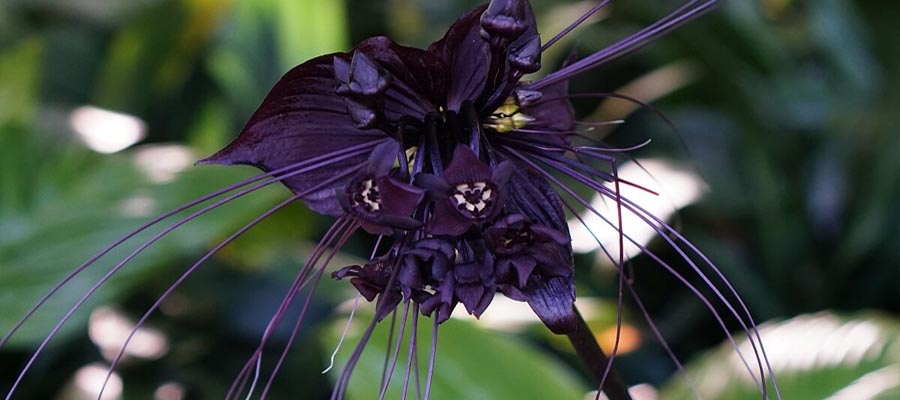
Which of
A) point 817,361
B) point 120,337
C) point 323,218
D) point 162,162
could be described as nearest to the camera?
point 817,361

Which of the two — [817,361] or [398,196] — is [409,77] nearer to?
[398,196]

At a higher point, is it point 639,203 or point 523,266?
point 639,203

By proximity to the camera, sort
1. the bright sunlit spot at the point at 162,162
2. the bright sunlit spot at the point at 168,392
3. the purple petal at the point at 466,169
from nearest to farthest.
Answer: the purple petal at the point at 466,169 < the bright sunlit spot at the point at 162,162 < the bright sunlit spot at the point at 168,392

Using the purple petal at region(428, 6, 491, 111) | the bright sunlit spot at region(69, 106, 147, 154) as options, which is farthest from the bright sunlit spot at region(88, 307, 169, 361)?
the purple petal at region(428, 6, 491, 111)

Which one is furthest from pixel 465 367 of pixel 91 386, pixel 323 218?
pixel 323 218

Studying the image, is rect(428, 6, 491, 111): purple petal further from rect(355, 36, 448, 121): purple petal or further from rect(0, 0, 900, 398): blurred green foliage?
rect(0, 0, 900, 398): blurred green foliage

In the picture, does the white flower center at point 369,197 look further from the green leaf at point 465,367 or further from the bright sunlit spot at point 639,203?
the bright sunlit spot at point 639,203

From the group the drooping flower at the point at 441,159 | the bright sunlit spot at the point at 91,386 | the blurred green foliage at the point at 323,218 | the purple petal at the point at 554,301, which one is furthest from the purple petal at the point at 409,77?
the bright sunlit spot at the point at 91,386
